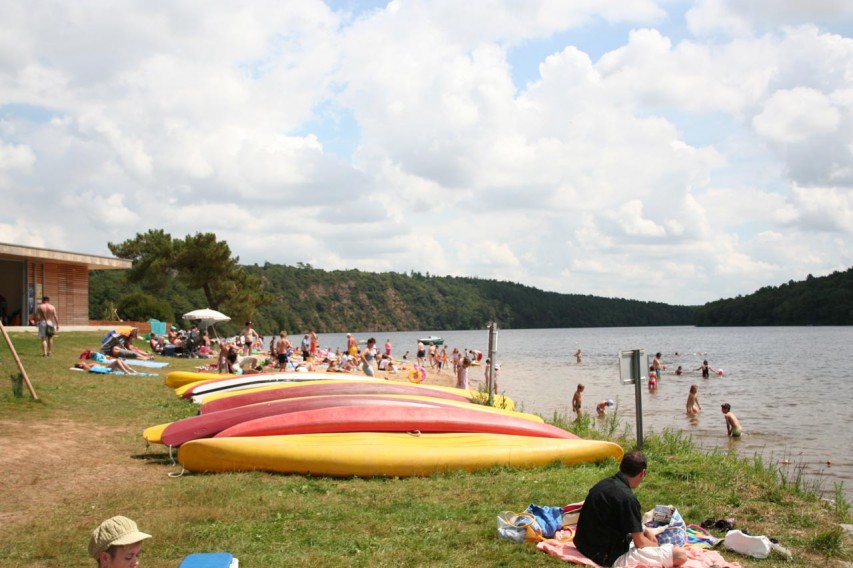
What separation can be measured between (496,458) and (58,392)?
324 inches

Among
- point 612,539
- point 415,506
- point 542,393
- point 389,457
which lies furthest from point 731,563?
point 542,393

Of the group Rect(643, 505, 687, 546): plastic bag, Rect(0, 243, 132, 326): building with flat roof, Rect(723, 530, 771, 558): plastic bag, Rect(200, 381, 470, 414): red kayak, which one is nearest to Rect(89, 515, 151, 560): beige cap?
Rect(643, 505, 687, 546): plastic bag

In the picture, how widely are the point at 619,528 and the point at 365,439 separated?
4.05 metres

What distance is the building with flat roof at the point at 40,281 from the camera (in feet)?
80.7

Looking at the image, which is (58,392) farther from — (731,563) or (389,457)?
(731,563)

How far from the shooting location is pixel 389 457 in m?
8.16

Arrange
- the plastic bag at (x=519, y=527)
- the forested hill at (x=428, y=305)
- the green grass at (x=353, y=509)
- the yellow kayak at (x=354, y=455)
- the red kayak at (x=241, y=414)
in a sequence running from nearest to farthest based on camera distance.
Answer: the green grass at (x=353, y=509) < the plastic bag at (x=519, y=527) < the yellow kayak at (x=354, y=455) < the red kayak at (x=241, y=414) < the forested hill at (x=428, y=305)

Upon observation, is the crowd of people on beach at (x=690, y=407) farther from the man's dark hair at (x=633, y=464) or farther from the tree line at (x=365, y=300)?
the tree line at (x=365, y=300)

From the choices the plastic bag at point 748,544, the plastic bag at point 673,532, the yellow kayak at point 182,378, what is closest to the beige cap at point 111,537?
the plastic bag at point 673,532

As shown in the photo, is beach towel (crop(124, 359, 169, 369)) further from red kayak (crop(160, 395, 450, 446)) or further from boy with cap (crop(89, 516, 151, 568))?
boy with cap (crop(89, 516, 151, 568))

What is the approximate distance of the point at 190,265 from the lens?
41.6m

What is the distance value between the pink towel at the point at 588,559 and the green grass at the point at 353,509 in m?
0.10

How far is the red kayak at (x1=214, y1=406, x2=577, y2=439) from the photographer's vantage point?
9.20 metres

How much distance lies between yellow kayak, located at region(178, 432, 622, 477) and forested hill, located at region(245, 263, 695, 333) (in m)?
99.9
